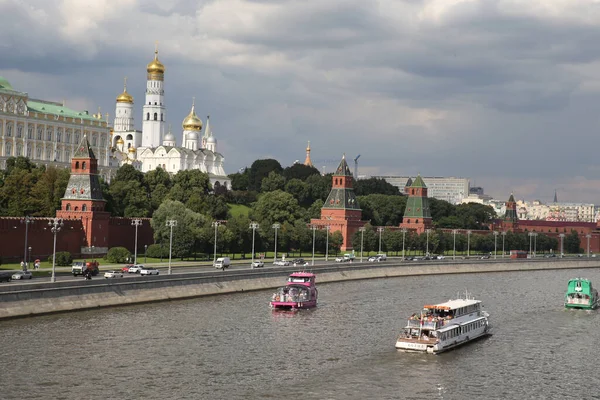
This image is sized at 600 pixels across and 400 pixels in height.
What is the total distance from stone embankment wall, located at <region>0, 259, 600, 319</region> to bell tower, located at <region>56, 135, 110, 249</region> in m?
24.1

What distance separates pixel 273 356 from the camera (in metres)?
49.0

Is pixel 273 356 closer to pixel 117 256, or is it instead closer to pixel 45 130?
pixel 117 256

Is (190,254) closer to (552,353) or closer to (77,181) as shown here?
(77,181)

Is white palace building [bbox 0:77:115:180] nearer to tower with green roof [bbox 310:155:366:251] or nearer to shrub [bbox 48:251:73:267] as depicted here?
tower with green roof [bbox 310:155:366:251]

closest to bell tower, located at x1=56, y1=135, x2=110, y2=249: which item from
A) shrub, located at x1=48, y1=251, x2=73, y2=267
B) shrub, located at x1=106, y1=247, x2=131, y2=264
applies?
shrub, located at x1=106, y1=247, x2=131, y2=264

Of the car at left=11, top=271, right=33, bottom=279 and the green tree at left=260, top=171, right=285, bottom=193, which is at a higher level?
the green tree at left=260, top=171, right=285, bottom=193

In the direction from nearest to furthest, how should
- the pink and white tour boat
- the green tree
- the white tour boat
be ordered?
the white tour boat, the pink and white tour boat, the green tree

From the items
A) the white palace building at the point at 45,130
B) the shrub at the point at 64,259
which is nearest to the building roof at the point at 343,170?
the white palace building at the point at 45,130

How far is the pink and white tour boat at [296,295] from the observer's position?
68.5 m

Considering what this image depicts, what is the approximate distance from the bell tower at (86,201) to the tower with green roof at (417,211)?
7906 centimetres

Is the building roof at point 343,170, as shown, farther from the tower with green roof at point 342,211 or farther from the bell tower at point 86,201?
the bell tower at point 86,201

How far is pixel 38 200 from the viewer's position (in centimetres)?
11069

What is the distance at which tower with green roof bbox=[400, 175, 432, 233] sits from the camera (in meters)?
173

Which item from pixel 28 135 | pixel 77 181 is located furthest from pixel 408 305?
pixel 28 135
